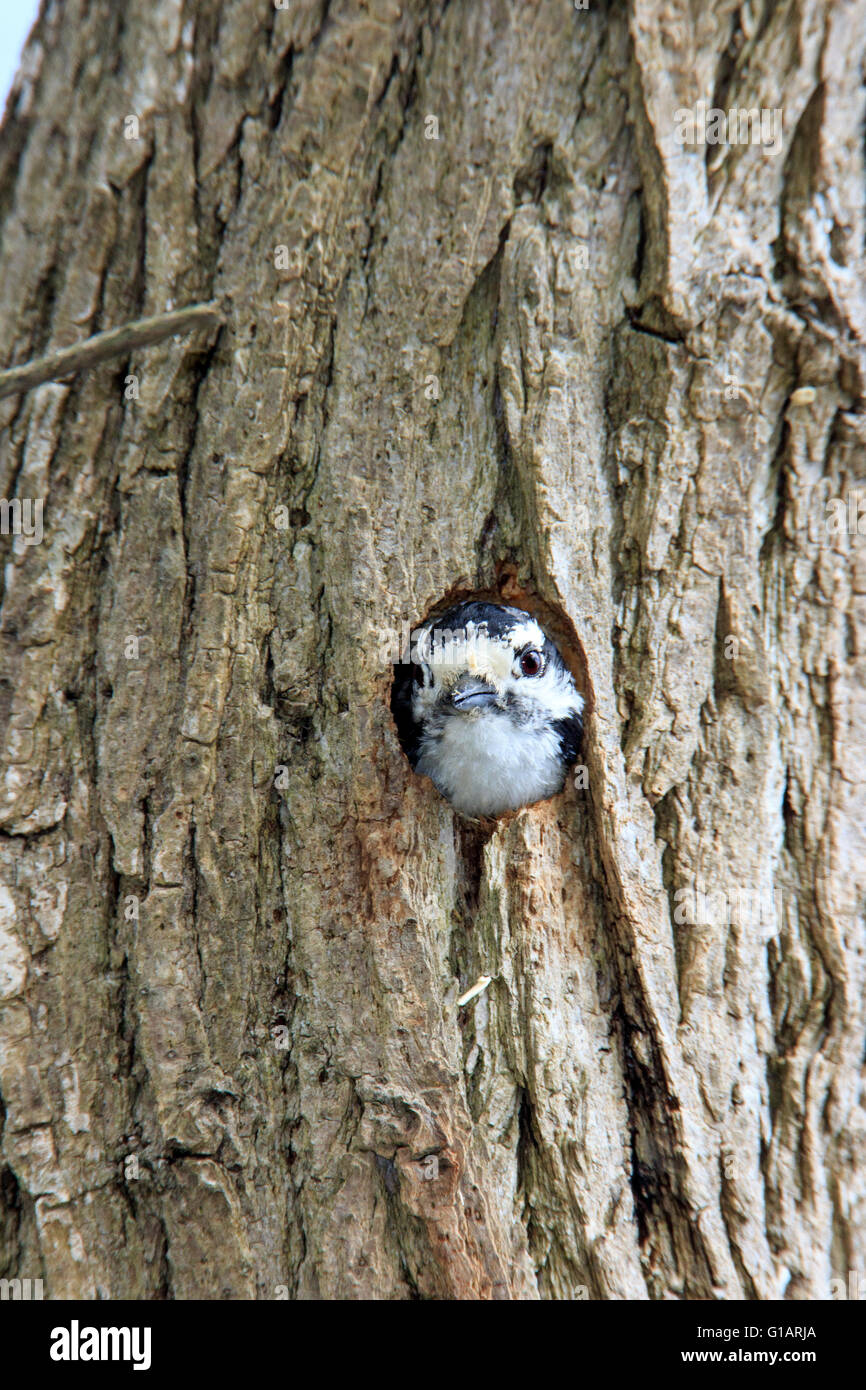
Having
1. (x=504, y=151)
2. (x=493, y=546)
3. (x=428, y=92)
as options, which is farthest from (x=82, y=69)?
(x=493, y=546)

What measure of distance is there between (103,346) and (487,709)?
4.55ft

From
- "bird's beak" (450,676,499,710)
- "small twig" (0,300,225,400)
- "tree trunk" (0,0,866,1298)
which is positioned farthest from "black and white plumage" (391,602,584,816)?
"small twig" (0,300,225,400)

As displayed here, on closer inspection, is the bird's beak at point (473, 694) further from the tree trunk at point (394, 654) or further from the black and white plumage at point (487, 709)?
the tree trunk at point (394, 654)

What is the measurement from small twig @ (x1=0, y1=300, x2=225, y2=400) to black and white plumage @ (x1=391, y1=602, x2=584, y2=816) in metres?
0.93

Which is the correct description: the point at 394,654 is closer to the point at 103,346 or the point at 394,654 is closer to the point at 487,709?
the point at 487,709

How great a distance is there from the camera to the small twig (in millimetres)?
2082

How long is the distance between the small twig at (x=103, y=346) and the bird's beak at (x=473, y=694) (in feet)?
3.83

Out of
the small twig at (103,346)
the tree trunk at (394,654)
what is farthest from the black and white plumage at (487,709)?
the small twig at (103,346)

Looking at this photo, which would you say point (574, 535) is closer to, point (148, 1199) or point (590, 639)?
point (590, 639)

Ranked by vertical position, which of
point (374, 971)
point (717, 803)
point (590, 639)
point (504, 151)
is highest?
point (504, 151)

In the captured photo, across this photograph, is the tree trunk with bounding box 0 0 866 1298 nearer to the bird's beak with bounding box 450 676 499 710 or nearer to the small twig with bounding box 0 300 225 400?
the small twig with bounding box 0 300 225 400

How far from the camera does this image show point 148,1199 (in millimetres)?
2246

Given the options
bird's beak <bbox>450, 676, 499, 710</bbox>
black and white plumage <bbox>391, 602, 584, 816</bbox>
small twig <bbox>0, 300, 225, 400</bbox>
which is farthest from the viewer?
bird's beak <bbox>450, 676, 499, 710</bbox>
